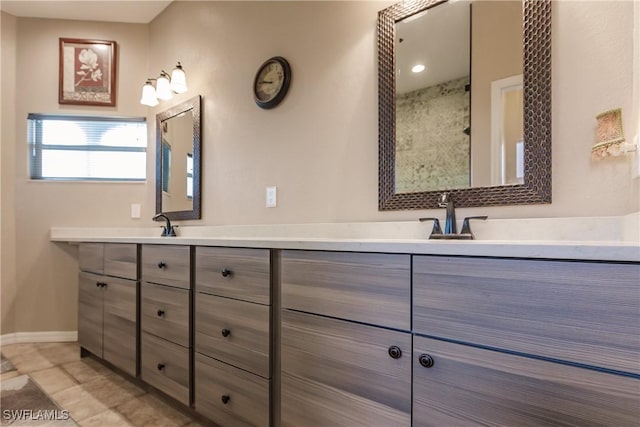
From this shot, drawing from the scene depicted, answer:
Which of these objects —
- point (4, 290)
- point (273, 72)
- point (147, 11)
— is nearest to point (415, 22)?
point (273, 72)

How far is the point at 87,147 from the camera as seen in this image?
9.98 ft

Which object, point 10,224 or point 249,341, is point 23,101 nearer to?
point 10,224

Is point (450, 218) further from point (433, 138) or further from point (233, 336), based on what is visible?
point (233, 336)

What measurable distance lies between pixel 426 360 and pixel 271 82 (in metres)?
1.68

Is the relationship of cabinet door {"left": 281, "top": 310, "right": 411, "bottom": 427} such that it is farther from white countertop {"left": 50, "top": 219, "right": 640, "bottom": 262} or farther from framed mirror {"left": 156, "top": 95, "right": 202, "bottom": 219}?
framed mirror {"left": 156, "top": 95, "right": 202, "bottom": 219}

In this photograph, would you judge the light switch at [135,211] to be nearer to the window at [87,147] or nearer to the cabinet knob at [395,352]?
the window at [87,147]

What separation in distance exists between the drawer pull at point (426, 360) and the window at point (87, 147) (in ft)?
9.45

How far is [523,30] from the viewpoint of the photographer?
4.03 ft

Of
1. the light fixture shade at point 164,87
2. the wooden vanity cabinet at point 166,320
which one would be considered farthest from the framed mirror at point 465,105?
the light fixture shade at point 164,87

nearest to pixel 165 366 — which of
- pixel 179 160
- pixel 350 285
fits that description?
pixel 350 285

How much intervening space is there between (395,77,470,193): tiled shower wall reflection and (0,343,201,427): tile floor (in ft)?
5.05

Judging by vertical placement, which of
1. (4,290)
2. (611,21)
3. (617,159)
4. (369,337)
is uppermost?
(611,21)

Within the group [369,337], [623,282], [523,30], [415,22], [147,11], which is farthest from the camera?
[147,11]

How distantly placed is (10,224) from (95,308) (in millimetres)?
1346
